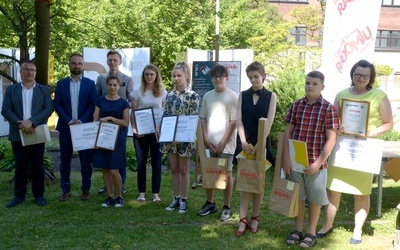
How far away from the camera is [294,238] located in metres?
5.23

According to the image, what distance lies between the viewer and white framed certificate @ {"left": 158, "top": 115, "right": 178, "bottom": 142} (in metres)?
6.06

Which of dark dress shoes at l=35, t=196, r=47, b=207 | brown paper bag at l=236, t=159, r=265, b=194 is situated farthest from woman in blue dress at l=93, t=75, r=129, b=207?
brown paper bag at l=236, t=159, r=265, b=194

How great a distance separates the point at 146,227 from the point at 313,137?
2.25m

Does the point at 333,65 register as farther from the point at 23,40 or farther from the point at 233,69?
the point at 23,40

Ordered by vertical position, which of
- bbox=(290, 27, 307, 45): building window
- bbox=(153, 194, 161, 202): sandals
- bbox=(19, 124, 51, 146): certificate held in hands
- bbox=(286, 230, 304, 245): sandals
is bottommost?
bbox=(153, 194, 161, 202): sandals

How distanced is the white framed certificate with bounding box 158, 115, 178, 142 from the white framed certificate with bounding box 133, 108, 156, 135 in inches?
9.9

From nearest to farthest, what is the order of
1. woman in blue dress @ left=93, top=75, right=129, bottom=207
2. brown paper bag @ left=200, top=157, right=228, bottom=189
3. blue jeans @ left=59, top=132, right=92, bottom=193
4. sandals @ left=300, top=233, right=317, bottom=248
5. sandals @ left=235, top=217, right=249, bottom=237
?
sandals @ left=300, top=233, right=317, bottom=248 → sandals @ left=235, top=217, right=249, bottom=237 → brown paper bag @ left=200, top=157, right=228, bottom=189 → woman in blue dress @ left=93, top=75, right=129, bottom=207 → blue jeans @ left=59, top=132, right=92, bottom=193

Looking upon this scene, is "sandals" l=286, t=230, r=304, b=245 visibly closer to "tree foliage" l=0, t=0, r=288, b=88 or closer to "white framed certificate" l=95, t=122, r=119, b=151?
"white framed certificate" l=95, t=122, r=119, b=151

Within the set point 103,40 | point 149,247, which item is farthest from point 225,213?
point 103,40

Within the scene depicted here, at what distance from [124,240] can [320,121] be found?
2.47 m

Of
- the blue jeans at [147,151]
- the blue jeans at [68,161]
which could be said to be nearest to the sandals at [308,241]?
the blue jeans at [147,151]

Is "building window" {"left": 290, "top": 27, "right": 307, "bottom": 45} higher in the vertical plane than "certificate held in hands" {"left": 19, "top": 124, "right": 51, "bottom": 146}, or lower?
higher

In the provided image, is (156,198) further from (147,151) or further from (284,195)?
(284,195)

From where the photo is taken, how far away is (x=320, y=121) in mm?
4918
